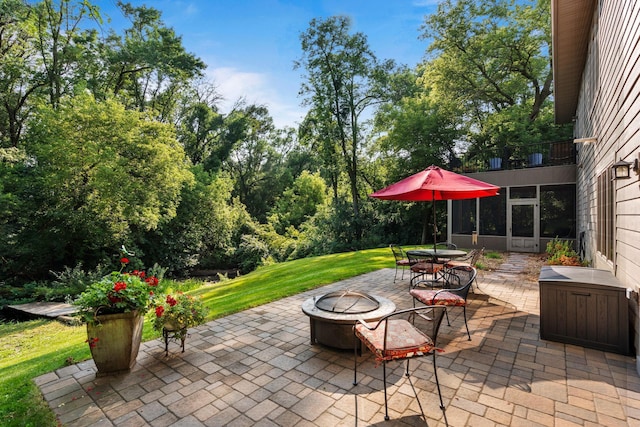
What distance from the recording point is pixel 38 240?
1259cm

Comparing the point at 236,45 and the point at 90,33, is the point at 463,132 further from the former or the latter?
the point at 90,33

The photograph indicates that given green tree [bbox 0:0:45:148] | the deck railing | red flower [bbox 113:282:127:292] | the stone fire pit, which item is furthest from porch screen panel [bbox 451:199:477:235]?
green tree [bbox 0:0:45:148]

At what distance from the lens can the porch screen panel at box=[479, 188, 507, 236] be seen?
1242 centimetres

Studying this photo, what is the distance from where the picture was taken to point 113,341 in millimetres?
3139

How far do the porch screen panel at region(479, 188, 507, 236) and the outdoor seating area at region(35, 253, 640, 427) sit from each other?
30.4ft

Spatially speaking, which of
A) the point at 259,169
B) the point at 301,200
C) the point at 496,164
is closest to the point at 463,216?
the point at 496,164

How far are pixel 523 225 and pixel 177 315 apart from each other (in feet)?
41.2

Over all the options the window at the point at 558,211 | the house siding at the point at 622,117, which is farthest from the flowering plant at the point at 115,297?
the window at the point at 558,211

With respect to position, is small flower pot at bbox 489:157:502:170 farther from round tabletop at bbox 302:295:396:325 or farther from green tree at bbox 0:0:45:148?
green tree at bbox 0:0:45:148

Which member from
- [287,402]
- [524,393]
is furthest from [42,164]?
[524,393]

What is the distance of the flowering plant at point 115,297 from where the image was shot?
3068 mm

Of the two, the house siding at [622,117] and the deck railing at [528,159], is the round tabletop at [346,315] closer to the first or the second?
the house siding at [622,117]

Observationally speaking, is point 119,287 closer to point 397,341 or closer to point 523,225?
point 397,341

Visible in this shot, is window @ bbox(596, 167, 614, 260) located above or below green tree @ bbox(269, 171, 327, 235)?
below
